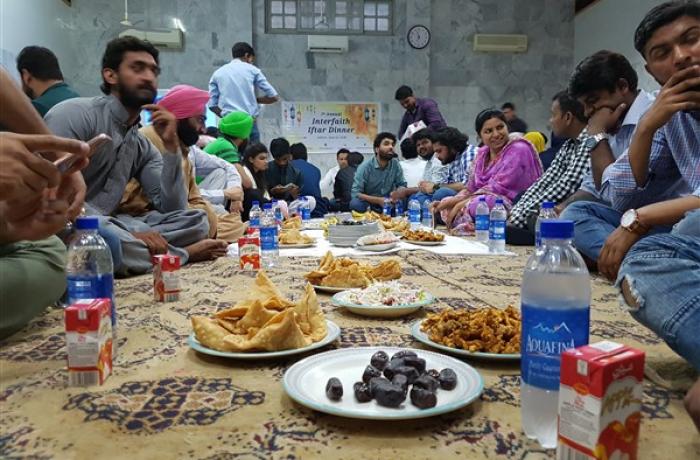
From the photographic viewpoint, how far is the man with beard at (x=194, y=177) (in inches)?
121

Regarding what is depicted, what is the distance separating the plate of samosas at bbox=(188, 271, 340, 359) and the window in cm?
842

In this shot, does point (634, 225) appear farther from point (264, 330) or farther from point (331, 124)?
point (331, 124)

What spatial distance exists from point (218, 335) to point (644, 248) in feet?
3.38

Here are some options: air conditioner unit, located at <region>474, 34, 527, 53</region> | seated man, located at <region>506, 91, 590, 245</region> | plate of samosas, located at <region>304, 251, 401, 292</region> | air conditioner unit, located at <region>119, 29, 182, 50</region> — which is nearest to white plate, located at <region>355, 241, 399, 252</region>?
plate of samosas, located at <region>304, 251, 401, 292</region>

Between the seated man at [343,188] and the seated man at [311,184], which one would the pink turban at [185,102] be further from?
the seated man at [343,188]

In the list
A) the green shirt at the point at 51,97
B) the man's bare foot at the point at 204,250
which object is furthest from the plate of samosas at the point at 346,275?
the green shirt at the point at 51,97

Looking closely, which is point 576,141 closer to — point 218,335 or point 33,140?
point 218,335

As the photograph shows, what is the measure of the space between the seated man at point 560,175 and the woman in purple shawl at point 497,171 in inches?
17.8

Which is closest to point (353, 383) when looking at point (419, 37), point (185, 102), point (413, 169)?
point (185, 102)

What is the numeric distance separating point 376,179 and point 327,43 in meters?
3.32

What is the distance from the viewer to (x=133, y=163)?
2.86 m

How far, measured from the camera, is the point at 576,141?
3.52 meters

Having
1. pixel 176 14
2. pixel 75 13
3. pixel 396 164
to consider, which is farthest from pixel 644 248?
pixel 75 13

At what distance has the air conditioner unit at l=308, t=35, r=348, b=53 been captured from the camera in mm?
8883
